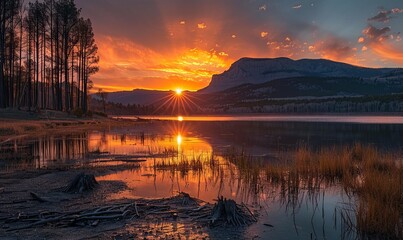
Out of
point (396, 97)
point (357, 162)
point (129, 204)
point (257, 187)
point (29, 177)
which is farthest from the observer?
point (396, 97)

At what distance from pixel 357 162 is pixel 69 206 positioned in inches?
598

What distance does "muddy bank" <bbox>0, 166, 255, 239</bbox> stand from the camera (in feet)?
26.1

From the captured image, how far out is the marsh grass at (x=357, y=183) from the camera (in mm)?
8195

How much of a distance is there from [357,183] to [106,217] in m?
9.85

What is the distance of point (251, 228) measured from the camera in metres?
8.58

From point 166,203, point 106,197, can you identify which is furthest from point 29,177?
point 166,203

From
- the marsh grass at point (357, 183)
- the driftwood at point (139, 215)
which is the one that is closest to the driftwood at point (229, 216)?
the driftwood at point (139, 215)

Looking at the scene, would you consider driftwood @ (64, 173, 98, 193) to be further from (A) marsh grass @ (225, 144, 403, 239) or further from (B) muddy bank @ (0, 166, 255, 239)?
(A) marsh grass @ (225, 144, 403, 239)

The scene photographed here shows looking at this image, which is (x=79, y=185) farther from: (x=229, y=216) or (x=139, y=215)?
(x=229, y=216)

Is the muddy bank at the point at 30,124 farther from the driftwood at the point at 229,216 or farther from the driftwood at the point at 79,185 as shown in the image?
the driftwood at the point at 229,216

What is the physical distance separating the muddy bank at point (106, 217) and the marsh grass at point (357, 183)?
120 inches

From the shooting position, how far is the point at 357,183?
42.1ft

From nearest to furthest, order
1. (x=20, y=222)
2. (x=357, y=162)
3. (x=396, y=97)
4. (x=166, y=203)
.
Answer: (x=20, y=222) < (x=166, y=203) < (x=357, y=162) < (x=396, y=97)

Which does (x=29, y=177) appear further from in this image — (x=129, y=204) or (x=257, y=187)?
(x=257, y=187)
